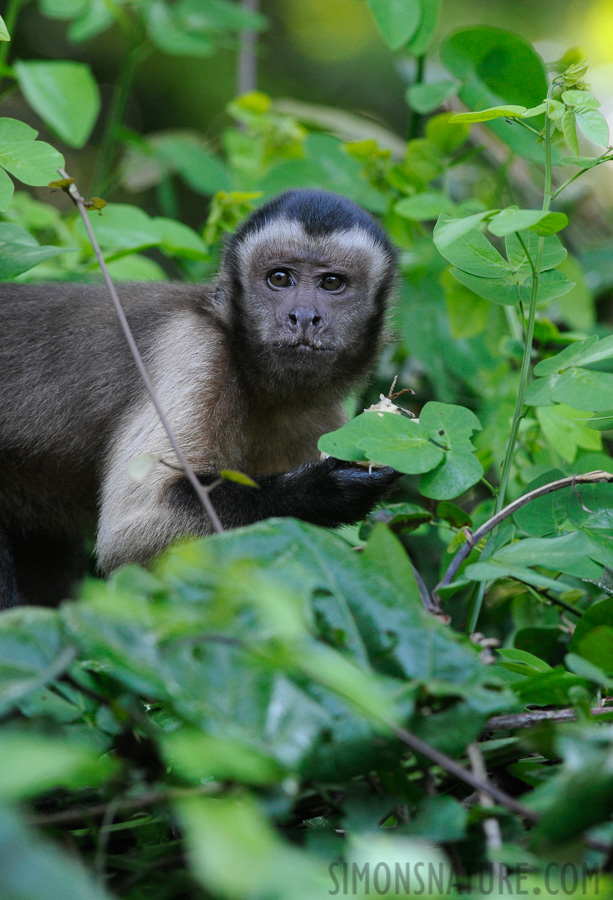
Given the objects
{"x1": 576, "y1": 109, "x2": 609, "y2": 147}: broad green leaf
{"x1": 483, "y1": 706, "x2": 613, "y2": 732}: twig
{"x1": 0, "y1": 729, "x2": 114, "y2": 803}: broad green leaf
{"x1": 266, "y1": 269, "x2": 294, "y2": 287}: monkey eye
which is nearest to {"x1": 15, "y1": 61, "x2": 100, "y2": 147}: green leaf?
{"x1": 266, "y1": 269, "x2": 294, "y2": 287}: monkey eye

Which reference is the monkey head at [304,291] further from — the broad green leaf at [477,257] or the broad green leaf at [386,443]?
the broad green leaf at [386,443]

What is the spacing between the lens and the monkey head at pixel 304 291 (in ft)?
12.1

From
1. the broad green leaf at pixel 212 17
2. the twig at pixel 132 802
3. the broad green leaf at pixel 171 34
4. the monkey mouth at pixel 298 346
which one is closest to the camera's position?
the twig at pixel 132 802

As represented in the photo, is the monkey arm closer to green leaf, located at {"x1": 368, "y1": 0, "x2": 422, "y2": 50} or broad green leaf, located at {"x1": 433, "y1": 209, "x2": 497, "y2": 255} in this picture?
broad green leaf, located at {"x1": 433, "y1": 209, "x2": 497, "y2": 255}

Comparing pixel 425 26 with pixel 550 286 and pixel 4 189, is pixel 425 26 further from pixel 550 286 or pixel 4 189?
pixel 4 189

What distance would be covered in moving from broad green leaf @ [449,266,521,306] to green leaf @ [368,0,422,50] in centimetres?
175

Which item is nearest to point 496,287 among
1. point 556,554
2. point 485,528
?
point 485,528

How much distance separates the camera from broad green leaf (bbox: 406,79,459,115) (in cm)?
412

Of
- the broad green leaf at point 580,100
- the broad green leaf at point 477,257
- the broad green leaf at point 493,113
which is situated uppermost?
the broad green leaf at point 580,100

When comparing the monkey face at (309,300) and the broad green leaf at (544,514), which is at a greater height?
the monkey face at (309,300)

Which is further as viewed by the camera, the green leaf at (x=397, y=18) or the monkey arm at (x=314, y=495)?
the green leaf at (x=397, y=18)

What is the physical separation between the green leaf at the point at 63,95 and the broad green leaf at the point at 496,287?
292 centimetres

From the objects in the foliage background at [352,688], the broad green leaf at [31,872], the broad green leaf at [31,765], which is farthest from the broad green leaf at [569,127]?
the broad green leaf at [31,872]

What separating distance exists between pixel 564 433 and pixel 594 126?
132 centimetres
